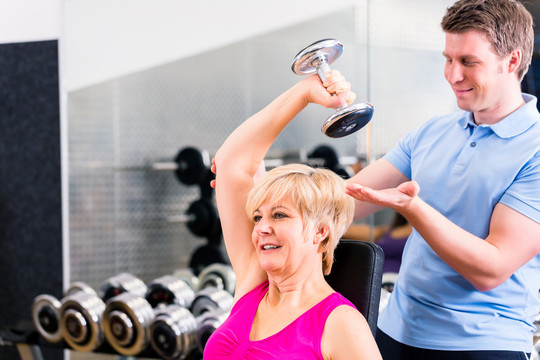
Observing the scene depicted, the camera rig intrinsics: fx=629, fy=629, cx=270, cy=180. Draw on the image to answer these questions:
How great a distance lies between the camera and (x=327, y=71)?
4.19 ft

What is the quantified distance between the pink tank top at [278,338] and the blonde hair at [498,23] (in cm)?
61

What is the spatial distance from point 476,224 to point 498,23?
16.0 inches

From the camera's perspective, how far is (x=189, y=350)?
2604 mm

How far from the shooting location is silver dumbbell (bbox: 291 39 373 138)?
4.02 feet

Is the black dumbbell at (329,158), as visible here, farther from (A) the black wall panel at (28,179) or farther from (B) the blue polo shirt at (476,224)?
(B) the blue polo shirt at (476,224)

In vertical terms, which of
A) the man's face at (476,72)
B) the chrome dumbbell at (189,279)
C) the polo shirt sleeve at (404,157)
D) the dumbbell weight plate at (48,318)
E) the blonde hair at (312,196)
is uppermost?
the man's face at (476,72)

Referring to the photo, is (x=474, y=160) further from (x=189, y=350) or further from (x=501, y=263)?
(x=189, y=350)

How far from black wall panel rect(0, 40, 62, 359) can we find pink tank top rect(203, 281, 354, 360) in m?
2.65

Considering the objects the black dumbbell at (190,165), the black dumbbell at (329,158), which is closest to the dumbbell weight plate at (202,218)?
the black dumbbell at (190,165)

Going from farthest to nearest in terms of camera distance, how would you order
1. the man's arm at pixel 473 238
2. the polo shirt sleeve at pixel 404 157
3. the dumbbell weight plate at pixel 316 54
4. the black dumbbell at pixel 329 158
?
the black dumbbell at pixel 329 158
the polo shirt sleeve at pixel 404 157
the dumbbell weight plate at pixel 316 54
the man's arm at pixel 473 238

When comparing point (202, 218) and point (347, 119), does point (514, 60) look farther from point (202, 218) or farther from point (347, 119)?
point (202, 218)

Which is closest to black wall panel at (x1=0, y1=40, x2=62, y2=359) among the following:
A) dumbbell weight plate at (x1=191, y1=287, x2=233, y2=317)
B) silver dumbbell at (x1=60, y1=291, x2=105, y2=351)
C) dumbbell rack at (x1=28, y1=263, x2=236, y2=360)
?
dumbbell rack at (x1=28, y1=263, x2=236, y2=360)

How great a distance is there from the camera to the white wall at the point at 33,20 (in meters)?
3.75

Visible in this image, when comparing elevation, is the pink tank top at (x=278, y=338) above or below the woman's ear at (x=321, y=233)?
below
